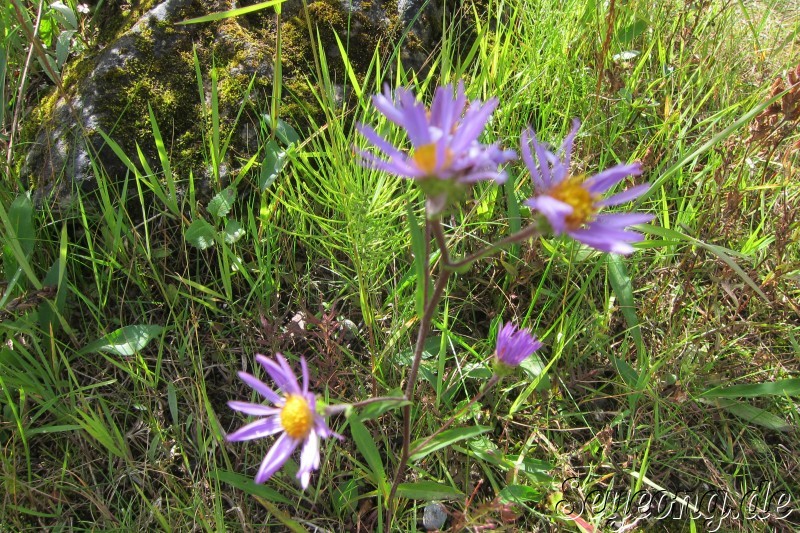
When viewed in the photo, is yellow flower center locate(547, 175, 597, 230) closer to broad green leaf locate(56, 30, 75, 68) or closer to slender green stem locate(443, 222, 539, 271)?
slender green stem locate(443, 222, 539, 271)

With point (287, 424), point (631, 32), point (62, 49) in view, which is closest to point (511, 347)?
point (287, 424)

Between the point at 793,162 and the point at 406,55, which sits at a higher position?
the point at 406,55

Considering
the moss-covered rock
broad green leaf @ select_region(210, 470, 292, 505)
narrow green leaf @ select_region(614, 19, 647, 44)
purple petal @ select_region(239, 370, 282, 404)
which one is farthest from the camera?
narrow green leaf @ select_region(614, 19, 647, 44)

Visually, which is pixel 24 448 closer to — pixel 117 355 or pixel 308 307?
pixel 117 355

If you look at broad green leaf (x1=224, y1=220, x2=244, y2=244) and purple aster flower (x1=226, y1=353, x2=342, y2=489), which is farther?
broad green leaf (x1=224, y1=220, x2=244, y2=244)

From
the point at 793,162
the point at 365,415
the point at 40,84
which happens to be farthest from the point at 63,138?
the point at 793,162

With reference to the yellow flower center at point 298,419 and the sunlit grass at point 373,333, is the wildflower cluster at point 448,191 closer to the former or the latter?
the yellow flower center at point 298,419

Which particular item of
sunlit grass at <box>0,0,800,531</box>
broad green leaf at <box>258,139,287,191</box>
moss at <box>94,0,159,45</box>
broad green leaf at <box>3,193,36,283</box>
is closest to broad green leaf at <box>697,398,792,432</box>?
sunlit grass at <box>0,0,800,531</box>
